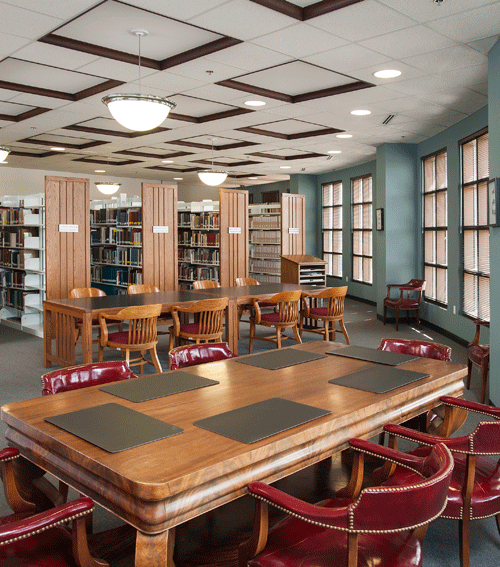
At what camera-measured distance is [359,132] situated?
8.36 metres

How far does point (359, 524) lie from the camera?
1454mm

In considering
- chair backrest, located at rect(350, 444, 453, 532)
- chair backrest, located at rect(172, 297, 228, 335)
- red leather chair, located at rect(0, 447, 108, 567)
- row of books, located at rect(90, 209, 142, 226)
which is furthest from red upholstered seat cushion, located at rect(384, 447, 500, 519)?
row of books, located at rect(90, 209, 142, 226)

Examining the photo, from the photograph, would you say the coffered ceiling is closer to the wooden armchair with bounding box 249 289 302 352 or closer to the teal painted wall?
the teal painted wall

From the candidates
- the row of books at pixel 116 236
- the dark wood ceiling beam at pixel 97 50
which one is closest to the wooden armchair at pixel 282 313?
the dark wood ceiling beam at pixel 97 50

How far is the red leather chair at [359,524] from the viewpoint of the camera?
1.46m

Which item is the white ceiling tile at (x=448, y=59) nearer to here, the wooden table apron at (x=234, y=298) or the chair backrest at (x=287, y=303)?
the chair backrest at (x=287, y=303)

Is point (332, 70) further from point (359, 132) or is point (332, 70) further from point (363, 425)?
point (363, 425)

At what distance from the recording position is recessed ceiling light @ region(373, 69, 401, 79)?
5.22m

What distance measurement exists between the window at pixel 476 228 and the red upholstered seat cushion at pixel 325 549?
5303 mm

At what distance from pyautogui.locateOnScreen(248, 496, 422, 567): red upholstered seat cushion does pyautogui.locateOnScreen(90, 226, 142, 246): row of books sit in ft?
24.9

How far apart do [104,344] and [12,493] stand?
11.1 ft

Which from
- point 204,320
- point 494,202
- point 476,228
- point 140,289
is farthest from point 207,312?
point 476,228

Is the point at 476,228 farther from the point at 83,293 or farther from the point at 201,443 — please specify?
the point at 201,443

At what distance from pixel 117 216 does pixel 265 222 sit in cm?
330
